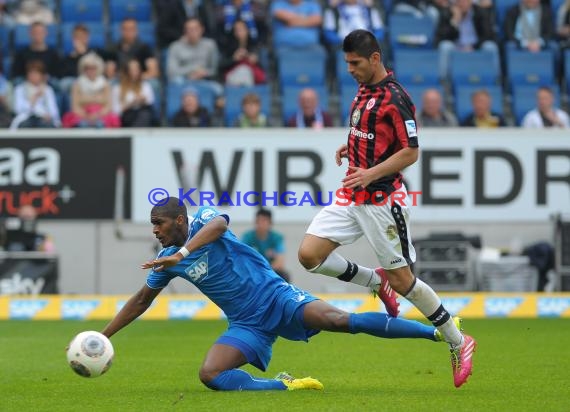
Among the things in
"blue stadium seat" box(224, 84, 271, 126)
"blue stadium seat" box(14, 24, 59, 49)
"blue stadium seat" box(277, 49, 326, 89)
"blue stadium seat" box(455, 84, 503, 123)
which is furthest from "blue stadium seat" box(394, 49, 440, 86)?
"blue stadium seat" box(14, 24, 59, 49)

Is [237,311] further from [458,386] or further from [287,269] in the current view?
[287,269]

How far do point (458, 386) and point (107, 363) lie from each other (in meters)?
2.36

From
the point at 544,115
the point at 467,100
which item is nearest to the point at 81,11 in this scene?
the point at 467,100

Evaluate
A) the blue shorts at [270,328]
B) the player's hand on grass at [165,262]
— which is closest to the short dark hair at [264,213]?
the blue shorts at [270,328]

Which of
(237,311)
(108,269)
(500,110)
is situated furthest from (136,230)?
(237,311)

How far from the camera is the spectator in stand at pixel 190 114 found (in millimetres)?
18047

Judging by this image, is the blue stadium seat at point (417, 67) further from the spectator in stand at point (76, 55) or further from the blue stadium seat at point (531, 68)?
the spectator in stand at point (76, 55)

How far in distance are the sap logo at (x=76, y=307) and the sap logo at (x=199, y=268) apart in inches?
313

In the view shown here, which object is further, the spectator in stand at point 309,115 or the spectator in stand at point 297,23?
the spectator in stand at point 297,23

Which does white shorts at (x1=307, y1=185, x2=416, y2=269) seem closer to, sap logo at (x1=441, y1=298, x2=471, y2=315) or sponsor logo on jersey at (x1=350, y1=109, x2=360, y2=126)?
sponsor logo on jersey at (x1=350, y1=109, x2=360, y2=126)

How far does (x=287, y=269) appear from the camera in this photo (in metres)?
17.7

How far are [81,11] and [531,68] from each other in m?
7.23

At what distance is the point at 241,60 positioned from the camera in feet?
63.7

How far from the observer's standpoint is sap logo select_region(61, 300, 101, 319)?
1661cm
